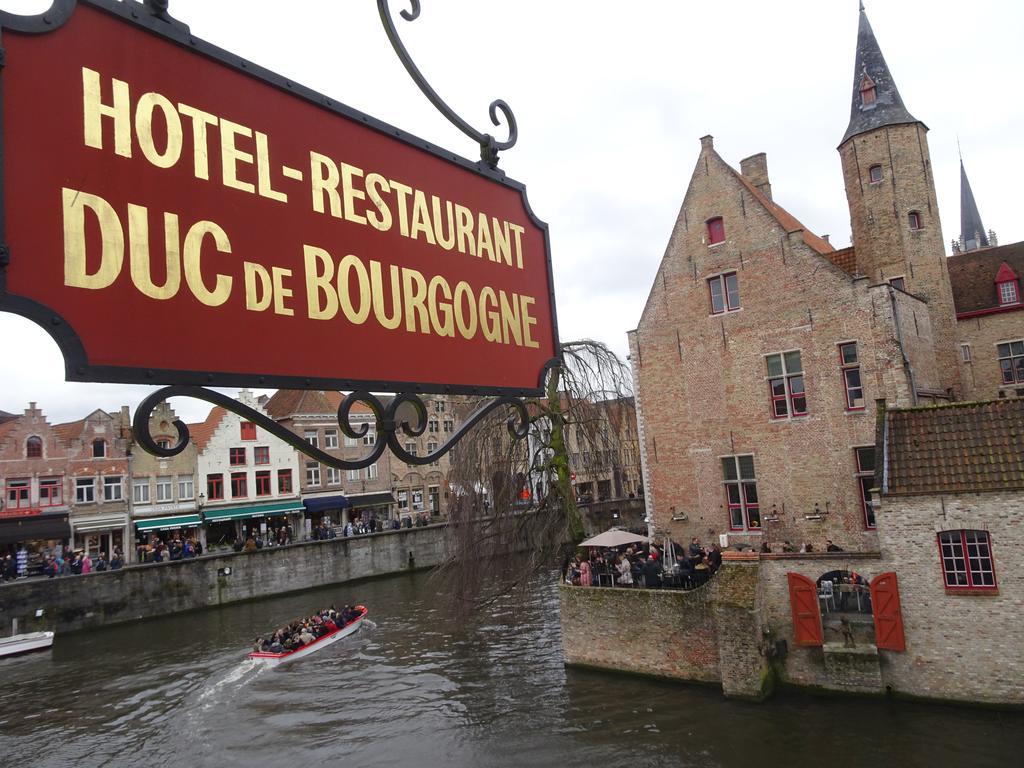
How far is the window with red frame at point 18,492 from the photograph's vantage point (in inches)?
1273

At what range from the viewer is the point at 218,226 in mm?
2027

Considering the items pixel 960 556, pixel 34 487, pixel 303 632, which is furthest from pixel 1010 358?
pixel 34 487

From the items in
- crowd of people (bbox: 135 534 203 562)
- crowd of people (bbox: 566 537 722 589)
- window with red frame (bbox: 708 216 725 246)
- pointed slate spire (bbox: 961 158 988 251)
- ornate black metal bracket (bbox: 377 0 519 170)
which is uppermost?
pointed slate spire (bbox: 961 158 988 251)

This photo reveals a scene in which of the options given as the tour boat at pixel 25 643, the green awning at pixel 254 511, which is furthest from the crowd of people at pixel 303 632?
the green awning at pixel 254 511

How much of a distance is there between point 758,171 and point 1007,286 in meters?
9.49

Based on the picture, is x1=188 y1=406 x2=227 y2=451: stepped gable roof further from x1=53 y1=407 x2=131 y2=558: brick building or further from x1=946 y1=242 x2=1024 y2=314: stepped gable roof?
x1=946 y1=242 x2=1024 y2=314: stepped gable roof

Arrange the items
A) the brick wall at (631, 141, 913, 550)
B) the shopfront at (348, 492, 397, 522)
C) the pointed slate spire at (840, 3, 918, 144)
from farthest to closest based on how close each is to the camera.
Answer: the shopfront at (348, 492, 397, 522)
the pointed slate spire at (840, 3, 918, 144)
the brick wall at (631, 141, 913, 550)

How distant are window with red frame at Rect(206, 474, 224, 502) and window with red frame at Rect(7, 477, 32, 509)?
318 inches

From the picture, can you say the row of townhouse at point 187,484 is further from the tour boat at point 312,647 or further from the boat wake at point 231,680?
the boat wake at point 231,680

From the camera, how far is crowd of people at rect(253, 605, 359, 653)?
23.5 metres

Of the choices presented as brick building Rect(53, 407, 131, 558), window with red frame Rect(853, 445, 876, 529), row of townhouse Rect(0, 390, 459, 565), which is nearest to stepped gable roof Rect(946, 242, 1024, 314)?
window with red frame Rect(853, 445, 876, 529)

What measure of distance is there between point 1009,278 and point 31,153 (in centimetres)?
3040

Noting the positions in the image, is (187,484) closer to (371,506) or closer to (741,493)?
(371,506)

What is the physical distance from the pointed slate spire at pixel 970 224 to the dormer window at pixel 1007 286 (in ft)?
151
